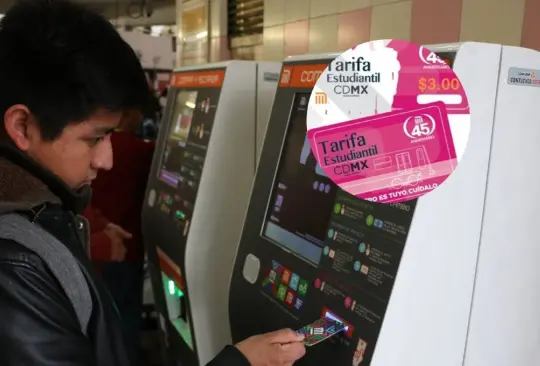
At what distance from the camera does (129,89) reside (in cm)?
111

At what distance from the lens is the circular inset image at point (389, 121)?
1117 millimetres

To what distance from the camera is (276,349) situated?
48.6 inches

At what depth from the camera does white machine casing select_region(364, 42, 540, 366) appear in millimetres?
1113

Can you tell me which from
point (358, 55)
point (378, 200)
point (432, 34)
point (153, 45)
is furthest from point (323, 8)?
point (153, 45)

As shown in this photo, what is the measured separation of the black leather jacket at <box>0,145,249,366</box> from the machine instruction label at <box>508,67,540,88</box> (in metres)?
0.81

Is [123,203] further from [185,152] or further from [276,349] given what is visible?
[276,349]

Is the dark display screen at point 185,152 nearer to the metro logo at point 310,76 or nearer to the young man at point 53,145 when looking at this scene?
the metro logo at point 310,76

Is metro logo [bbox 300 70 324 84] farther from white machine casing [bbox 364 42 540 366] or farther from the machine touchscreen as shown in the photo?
white machine casing [bbox 364 42 540 366]

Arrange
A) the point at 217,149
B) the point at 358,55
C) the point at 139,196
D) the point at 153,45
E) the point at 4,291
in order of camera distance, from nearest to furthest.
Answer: the point at 4,291, the point at 358,55, the point at 217,149, the point at 139,196, the point at 153,45

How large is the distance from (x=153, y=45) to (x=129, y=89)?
4.46 metres

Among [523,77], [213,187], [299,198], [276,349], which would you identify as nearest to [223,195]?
[213,187]

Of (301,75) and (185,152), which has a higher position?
(301,75)

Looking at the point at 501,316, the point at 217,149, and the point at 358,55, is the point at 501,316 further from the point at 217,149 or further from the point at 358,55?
the point at 217,149

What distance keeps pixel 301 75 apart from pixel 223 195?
0.69m
